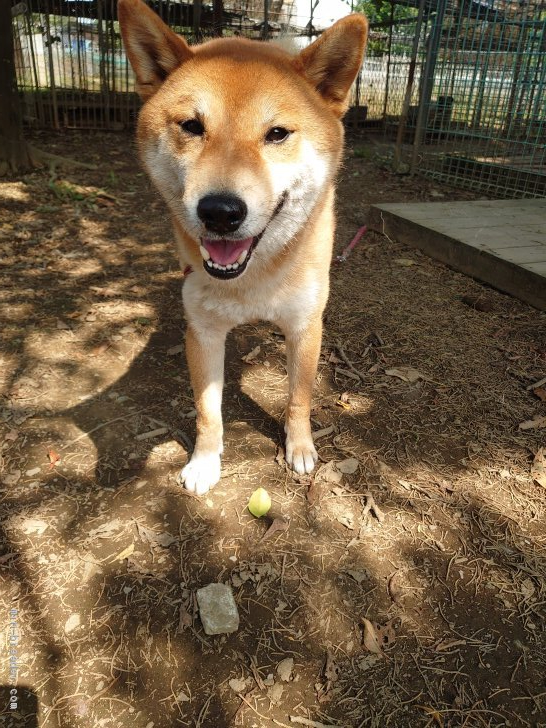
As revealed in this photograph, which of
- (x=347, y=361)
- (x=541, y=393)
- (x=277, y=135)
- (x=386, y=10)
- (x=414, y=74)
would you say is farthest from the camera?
(x=386, y=10)

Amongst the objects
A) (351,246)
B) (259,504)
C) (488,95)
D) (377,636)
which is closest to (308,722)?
(377,636)

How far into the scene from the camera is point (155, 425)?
2.77 meters

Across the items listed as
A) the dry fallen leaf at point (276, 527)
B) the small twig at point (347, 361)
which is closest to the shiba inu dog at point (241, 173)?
the dry fallen leaf at point (276, 527)

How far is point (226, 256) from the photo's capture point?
1937 mm

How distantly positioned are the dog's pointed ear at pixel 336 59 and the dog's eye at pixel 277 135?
35 centimetres

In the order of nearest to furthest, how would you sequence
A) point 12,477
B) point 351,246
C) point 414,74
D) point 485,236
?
point 12,477
point 485,236
point 351,246
point 414,74

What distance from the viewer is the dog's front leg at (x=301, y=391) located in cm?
244

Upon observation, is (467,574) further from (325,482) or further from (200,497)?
(200,497)

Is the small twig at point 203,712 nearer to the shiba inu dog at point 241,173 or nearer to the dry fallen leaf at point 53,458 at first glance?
the shiba inu dog at point 241,173

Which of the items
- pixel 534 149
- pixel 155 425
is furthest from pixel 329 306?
pixel 534 149

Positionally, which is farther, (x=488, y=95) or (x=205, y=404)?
(x=488, y=95)

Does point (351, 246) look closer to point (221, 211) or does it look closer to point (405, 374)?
point (405, 374)

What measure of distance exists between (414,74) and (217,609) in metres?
8.07

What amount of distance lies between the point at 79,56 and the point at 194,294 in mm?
9661
